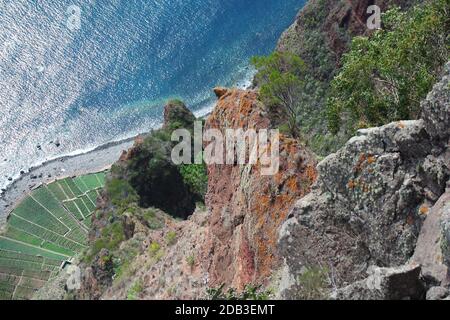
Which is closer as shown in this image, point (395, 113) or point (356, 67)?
point (395, 113)

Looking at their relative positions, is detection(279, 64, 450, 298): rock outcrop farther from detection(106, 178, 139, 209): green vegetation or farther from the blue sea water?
the blue sea water

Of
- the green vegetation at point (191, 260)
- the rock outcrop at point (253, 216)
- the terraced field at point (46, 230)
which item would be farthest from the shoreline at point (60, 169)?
the green vegetation at point (191, 260)

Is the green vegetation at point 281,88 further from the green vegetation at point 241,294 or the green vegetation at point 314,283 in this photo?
the green vegetation at point 314,283

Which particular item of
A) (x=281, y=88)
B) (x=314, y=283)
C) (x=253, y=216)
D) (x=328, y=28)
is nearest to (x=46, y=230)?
(x=328, y=28)

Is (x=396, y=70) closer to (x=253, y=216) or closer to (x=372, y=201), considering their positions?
(x=253, y=216)

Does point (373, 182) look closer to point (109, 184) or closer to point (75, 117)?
point (109, 184)
